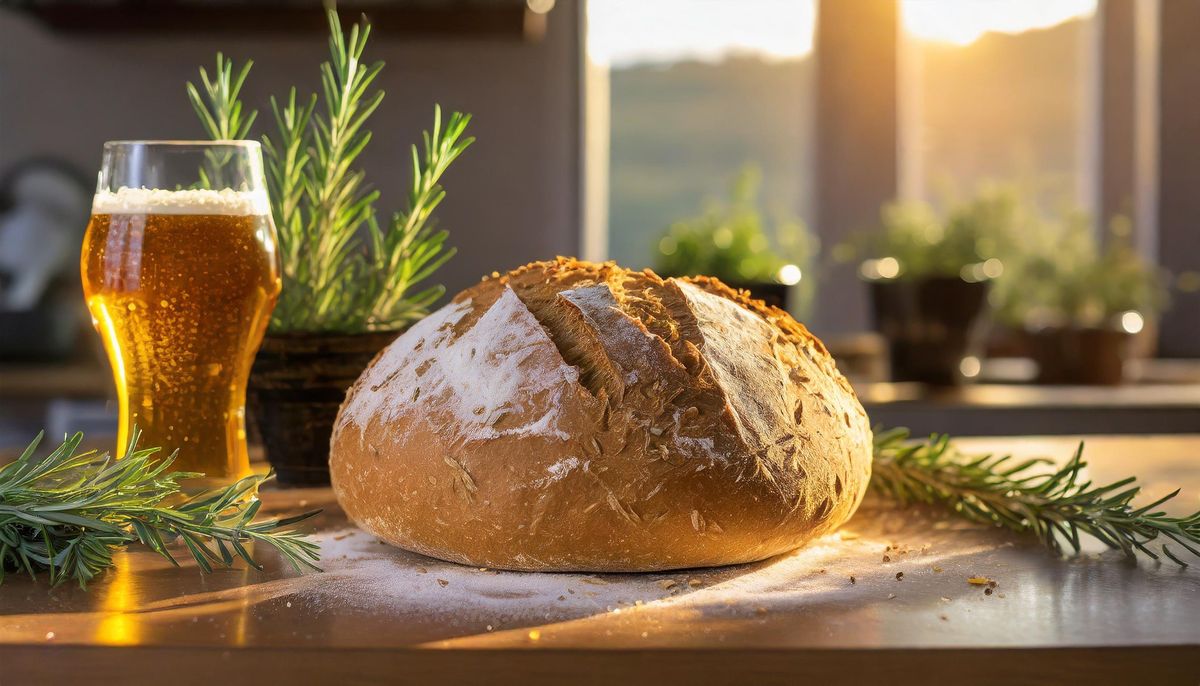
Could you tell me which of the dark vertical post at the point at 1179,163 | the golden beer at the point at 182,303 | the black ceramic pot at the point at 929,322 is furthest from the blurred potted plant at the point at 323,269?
the dark vertical post at the point at 1179,163

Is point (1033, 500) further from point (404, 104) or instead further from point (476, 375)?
point (404, 104)

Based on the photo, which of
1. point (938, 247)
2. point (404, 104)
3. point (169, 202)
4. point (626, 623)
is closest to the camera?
point (626, 623)

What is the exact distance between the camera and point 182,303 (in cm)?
86

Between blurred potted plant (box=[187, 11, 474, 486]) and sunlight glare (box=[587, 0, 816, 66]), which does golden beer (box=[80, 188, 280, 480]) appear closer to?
blurred potted plant (box=[187, 11, 474, 486])

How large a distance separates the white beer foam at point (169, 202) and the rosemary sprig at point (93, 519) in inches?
7.7

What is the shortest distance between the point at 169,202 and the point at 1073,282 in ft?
8.12

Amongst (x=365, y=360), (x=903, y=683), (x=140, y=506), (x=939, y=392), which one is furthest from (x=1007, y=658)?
(x=939, y=392)

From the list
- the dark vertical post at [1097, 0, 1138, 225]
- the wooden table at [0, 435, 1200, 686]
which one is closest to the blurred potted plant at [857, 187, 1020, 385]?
the dark vertical post at [1097, 0, 1138, 225]

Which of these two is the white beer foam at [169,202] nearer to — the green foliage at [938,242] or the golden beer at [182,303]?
the golden beer at [182,303]

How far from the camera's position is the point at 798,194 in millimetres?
A: 4047

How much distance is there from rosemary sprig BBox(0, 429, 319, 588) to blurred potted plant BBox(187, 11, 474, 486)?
276 mm

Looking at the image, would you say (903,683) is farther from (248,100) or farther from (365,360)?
(248,100)

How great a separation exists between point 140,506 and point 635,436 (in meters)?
0.30

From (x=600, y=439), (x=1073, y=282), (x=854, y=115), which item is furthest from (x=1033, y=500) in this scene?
(x=854, y=115)
